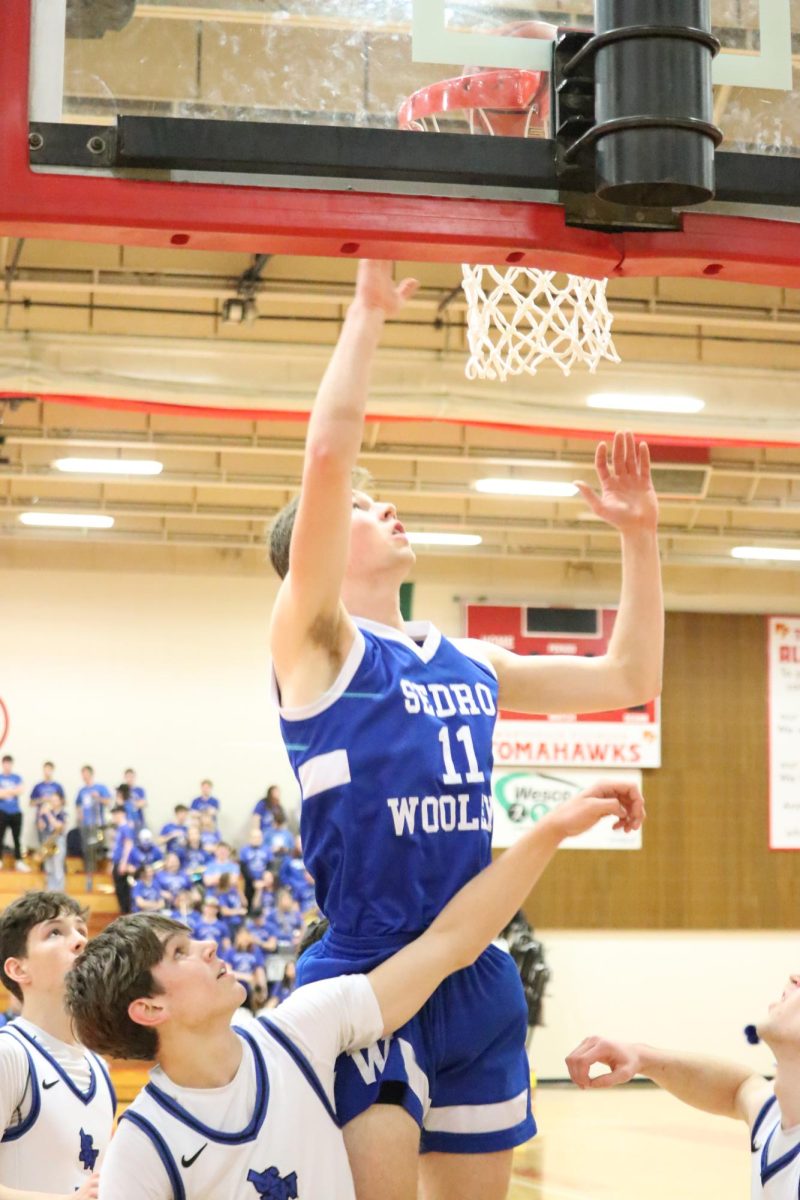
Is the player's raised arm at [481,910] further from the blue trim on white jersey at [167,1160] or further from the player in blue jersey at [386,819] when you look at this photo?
the blue trim on white jersey at [167,1160]

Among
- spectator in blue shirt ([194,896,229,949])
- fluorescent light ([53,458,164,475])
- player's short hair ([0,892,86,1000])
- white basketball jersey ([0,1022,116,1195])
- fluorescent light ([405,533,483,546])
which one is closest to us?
white basketball jersey ([0,1022,116,1195])

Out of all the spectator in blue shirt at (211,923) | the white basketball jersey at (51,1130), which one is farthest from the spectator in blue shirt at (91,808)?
the white basketball jersey at (51,1130)

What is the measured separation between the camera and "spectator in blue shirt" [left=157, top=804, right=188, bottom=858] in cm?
1727

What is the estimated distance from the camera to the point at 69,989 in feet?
9.91

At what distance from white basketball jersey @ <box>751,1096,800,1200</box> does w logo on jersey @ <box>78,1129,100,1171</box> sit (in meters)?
1.98

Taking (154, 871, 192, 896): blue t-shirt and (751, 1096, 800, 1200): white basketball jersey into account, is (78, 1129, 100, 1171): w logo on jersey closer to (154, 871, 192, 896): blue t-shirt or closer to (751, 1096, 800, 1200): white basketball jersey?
(751, 1096, 800, 1200): white basketball jersey

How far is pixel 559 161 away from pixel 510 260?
20cm

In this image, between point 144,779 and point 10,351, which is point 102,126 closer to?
point 10,351

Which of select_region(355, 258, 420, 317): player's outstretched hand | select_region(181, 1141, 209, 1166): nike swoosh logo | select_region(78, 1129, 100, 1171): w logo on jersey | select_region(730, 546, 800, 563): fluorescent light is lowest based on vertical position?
select_region(78, 1129, 100, 1171): w logo on jersey

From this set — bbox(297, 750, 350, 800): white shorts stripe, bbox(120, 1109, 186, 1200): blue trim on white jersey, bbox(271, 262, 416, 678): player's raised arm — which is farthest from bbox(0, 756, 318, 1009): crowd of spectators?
bbox(271, 262, 416, 678): player's raised arm

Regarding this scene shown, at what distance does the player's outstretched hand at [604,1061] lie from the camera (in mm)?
3037

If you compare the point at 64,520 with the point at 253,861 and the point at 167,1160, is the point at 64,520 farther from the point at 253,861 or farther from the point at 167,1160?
the point at 167,1160

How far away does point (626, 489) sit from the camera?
11.1 feet

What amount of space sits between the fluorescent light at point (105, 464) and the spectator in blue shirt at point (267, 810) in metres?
4.54
